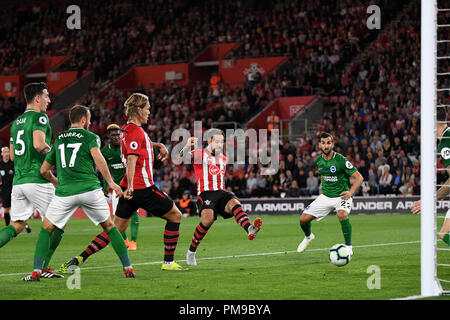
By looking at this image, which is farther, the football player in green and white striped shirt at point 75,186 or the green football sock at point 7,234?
the green football sock at point 7,234

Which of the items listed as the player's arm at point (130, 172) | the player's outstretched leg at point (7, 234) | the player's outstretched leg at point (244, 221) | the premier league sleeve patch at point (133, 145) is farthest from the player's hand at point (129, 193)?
the player's outstretched leg at point (244, 221)

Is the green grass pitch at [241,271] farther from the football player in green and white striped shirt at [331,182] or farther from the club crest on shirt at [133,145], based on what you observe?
the club crest on shirt at [133,145]

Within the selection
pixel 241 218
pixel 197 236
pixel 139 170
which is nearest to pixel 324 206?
pixel 241 218

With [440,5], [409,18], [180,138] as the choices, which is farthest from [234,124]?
[440,5]

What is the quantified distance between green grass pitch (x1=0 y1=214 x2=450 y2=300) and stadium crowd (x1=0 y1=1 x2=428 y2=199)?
31.2 ft

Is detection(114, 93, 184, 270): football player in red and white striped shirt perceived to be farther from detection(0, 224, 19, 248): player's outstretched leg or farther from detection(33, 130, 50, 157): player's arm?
detection(0, 224, 19, 248): player's outstretched leg

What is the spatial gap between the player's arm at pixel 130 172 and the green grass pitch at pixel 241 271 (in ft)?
3.48

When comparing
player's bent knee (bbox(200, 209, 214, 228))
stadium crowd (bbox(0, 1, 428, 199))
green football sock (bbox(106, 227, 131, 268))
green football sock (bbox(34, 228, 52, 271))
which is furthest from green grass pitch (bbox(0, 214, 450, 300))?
stadium crowd (bbox(0, 1, 428, 199))

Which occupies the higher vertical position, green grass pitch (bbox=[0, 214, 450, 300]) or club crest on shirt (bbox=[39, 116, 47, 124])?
club crest on shirt (bbox=[39, 116, 47, 124])

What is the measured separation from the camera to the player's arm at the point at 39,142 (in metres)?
8.92

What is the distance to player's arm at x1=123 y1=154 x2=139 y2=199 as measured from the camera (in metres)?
9.22

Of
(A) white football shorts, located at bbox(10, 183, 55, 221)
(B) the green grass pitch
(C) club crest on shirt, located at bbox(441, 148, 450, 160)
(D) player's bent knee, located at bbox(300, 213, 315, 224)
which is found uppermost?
(C) club crest on shirt, located at bbox(441, 148, 450, 160)

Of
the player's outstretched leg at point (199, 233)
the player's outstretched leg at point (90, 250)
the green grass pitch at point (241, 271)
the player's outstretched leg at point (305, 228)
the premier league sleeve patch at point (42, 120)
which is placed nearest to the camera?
the green grass pitch at point (241, 271)
